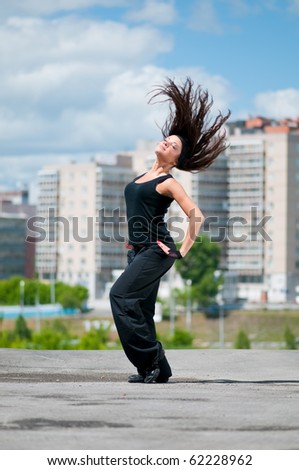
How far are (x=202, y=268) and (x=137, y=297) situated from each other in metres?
170

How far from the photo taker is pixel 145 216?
1134cm

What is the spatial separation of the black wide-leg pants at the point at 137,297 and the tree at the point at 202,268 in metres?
162

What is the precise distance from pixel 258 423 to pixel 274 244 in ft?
629

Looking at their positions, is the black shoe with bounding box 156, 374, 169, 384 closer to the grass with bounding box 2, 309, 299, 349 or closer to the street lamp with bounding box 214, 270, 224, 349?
the street lamp with bounding box 214, 270, 224, 349

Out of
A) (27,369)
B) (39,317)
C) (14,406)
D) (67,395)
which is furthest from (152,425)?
(39,317)

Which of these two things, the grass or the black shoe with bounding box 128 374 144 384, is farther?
the grass

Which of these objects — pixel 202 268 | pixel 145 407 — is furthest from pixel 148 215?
pixel 202 268

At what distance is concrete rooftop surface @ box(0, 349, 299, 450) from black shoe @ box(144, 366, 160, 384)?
0.14 m

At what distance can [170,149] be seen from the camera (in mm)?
11641

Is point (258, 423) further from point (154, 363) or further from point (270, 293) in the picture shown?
point (270, 293)

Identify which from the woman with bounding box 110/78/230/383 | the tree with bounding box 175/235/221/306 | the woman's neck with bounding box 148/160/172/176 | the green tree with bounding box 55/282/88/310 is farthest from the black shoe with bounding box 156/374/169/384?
the green tree with bounding box 55/282/88/310

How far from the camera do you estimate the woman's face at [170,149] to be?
38.0ft

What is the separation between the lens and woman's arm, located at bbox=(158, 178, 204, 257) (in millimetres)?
11133
